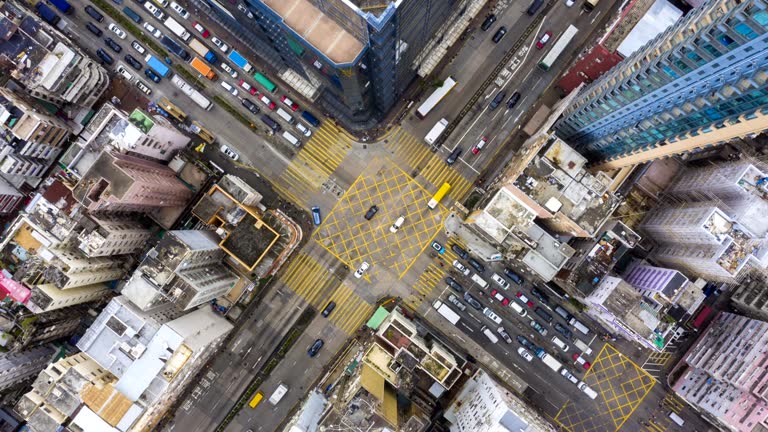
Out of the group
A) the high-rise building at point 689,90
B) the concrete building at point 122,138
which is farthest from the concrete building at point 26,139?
the high-rise building at point 689,90

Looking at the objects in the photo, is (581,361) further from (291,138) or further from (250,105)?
(250,105)

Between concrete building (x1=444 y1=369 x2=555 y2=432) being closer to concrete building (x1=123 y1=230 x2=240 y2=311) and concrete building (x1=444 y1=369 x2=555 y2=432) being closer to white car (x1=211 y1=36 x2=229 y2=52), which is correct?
concrete building (x1=123 y1=230 x2=240 y2=311)

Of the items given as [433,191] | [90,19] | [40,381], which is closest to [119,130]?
[90,19]

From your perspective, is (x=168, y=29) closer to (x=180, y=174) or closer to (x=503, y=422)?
(x=180, y=174)

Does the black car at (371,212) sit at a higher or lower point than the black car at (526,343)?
higher

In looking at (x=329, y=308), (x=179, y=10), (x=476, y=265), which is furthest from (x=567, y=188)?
(x=179, y=10)

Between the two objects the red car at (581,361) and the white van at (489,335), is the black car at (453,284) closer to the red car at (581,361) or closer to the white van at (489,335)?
the white van at (489,335)
